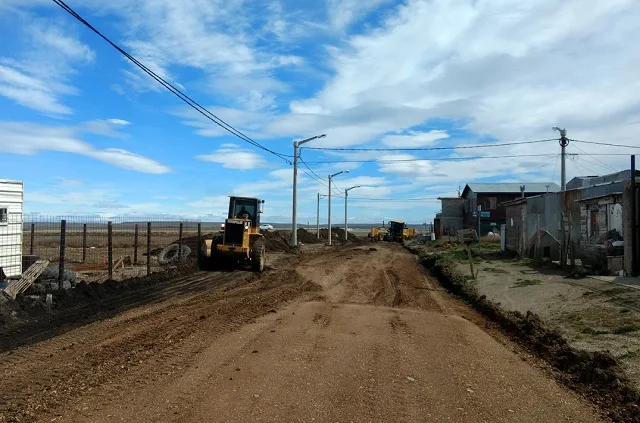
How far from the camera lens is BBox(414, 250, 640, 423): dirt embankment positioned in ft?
19.9

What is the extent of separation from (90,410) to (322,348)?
3.76 metres

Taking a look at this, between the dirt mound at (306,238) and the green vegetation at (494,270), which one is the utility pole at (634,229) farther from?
the dirt mound at (306,238)

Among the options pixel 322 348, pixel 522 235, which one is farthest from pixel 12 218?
pixel 522 235

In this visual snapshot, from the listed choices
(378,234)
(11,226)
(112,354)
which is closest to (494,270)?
(112,354)

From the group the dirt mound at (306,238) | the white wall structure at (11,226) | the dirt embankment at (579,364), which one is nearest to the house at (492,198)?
the dirt mound at (306,238)

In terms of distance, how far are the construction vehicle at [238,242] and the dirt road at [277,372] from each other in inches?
403

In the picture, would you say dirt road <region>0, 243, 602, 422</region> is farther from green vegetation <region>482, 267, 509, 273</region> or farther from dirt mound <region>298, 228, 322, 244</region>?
dirt mound <region>298, 228, 322, 244</region>

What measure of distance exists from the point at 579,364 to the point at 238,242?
16.5 meters

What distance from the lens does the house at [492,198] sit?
6735cm

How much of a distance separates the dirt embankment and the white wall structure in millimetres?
12934

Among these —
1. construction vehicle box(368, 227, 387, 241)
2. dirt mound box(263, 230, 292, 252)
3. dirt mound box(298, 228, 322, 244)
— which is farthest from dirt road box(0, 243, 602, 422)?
construction vehicle box(368, 227, 387, 241)

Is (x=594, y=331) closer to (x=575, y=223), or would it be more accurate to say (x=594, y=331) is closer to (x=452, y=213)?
(x=575, y=223)

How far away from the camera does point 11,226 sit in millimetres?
15148

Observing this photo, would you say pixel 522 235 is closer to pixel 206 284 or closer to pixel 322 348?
pixel 206 284
